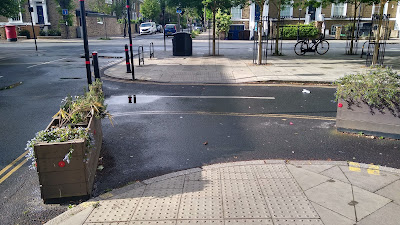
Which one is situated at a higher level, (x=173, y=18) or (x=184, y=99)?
(x=173, y=18)

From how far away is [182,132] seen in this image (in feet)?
25.5

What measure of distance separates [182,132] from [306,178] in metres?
3.31

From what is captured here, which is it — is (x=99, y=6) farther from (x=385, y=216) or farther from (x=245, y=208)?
(x=385, y=216)

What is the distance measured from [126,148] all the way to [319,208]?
13.0 ft

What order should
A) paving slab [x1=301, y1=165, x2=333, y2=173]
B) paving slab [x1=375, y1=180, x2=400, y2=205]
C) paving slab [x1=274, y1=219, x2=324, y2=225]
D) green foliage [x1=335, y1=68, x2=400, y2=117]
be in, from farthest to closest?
green foliage [x1=335, y1=68, x2=400, y2=117] → paving slab [x1=301, y1=165, x2=333, y2=173] → paving slab [x1=375, y1=180, x2=400, y2=205] → paving slab [x1=274, y1=219, x2=324, y2=225]

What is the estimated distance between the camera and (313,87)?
12.9m

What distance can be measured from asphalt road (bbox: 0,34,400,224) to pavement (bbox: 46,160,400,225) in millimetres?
487

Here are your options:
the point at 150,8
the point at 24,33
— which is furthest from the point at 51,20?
the point at 150,8

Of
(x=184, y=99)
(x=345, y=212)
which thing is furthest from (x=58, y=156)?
(x=184, y=99)

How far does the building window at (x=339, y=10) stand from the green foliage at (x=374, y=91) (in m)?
45.4

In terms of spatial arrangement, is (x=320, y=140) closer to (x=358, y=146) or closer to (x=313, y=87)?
(x=358, y=146)

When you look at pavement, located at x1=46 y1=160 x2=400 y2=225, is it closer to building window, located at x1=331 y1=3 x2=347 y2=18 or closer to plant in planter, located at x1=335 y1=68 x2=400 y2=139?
plant in planter, located at x1=335 y1=68 x2=400 y2=139

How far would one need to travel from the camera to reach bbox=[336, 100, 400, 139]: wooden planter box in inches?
278

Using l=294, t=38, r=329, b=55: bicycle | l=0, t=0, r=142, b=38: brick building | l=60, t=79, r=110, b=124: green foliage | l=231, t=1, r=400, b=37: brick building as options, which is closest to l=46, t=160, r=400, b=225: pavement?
l=60, t=79, r=110, b=124: green foliage
